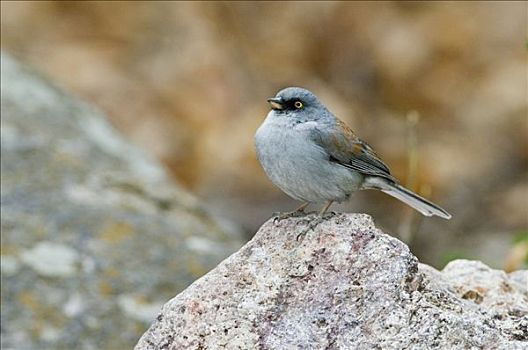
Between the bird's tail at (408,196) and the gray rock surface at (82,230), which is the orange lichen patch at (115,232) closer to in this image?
the gray rock surface at (82,230)

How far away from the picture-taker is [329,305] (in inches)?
172

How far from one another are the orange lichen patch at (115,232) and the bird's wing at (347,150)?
6.96ft

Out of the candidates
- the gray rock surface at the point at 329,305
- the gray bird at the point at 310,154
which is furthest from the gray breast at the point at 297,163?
the gray rock surface at the point at 329,305

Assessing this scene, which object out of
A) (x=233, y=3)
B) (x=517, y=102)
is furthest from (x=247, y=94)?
(x=517, y=102)

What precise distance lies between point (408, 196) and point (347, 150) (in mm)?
597

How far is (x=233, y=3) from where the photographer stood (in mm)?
14945

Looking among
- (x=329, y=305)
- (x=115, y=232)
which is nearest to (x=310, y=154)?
(x=329, y=305)

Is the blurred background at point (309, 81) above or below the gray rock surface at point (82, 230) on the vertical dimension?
above

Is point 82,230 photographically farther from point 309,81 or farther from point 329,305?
point 309,81

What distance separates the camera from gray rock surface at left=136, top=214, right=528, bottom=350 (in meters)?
4.20

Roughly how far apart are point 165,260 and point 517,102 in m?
7.42

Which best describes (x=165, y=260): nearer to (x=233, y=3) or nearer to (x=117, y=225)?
(x=117, y=225)

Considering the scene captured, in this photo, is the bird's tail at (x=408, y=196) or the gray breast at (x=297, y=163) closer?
the gray breast at (x=297, y=163)

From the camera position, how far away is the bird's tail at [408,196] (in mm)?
6164
